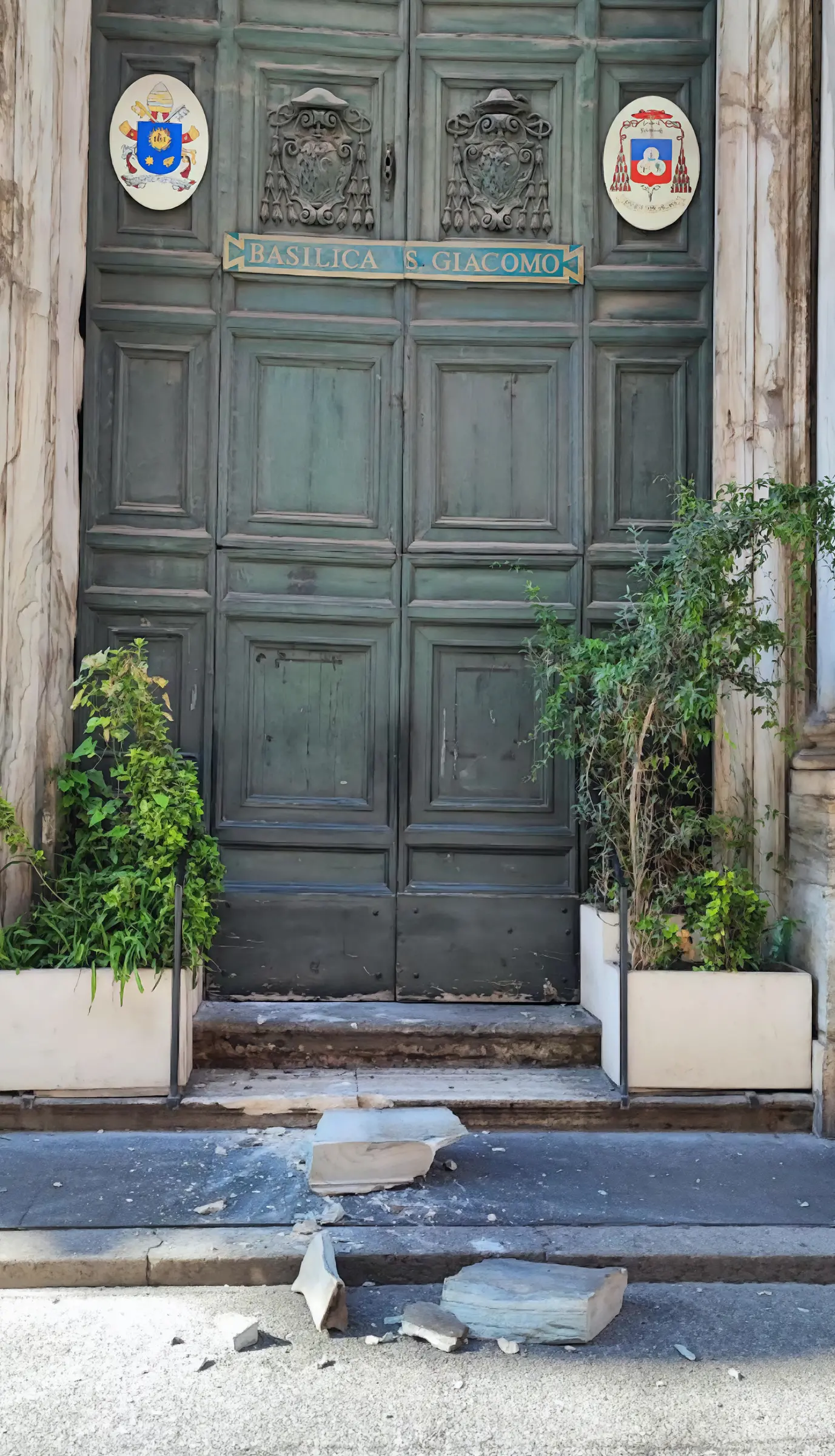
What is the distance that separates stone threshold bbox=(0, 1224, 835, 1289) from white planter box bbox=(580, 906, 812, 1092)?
951mm

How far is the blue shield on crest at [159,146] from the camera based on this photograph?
5355 millimetres

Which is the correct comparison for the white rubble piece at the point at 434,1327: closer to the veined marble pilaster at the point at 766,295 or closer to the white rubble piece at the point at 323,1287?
the white rubble piece at the point at 323,1287

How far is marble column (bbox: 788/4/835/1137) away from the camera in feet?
15.0

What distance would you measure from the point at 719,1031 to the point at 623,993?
Result: 0.43 m

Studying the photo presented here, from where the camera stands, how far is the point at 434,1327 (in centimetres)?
305

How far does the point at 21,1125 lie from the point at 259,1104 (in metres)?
0.88

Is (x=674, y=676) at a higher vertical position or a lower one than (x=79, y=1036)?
higher

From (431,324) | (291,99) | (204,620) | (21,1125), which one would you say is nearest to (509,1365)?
(21,1125)

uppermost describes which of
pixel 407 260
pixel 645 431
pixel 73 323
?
pixel 407 260

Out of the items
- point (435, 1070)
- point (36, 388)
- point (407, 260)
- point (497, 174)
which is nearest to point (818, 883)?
point (435, 1070)

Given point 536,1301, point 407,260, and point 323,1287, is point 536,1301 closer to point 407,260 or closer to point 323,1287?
point 323,1287

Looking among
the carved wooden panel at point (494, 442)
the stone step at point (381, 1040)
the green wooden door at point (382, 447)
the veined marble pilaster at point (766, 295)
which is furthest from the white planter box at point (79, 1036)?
the veined marble pilaster at point (766, 295)

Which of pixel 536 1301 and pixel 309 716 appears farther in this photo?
pixel 309 716

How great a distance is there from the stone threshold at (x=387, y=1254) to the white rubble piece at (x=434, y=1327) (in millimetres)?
274
